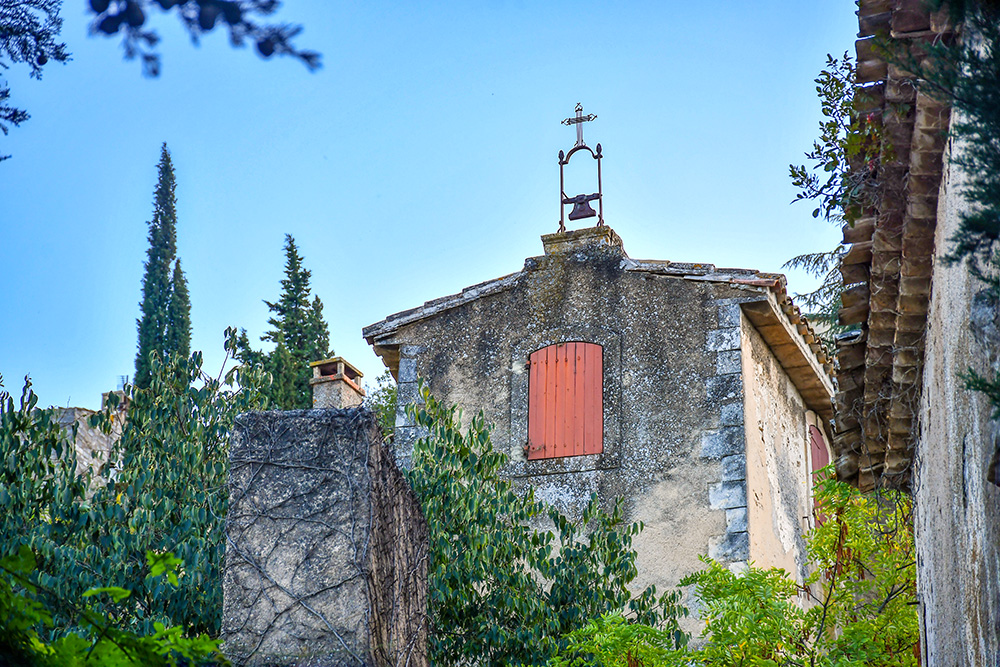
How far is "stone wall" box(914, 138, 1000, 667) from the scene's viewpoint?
3.93 meters

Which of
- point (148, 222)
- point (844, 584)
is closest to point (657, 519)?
point (844, 584)

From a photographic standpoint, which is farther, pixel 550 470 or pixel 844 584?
pixel 550 470

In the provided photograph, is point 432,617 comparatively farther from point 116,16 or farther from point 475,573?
point 116,16

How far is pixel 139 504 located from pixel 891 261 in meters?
4.52

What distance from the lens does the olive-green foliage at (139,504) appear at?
6.64 m

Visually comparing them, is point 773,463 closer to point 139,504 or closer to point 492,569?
point 492,569

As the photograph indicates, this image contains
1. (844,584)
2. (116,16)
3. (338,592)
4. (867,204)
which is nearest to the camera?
(116,16)

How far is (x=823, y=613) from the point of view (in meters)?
7.66

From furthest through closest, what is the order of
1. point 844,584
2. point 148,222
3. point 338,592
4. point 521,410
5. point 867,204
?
point 148,222 < point 521,410 < point 844,584 < point 867,204 < point 338,592

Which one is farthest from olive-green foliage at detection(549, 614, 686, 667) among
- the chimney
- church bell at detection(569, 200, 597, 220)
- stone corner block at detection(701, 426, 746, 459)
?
the chimney

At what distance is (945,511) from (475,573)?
10.4ft

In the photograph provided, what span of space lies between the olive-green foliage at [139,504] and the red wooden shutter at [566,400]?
369cm

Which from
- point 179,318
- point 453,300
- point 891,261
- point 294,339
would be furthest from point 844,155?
point 179,318

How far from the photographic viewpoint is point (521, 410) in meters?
11.2
